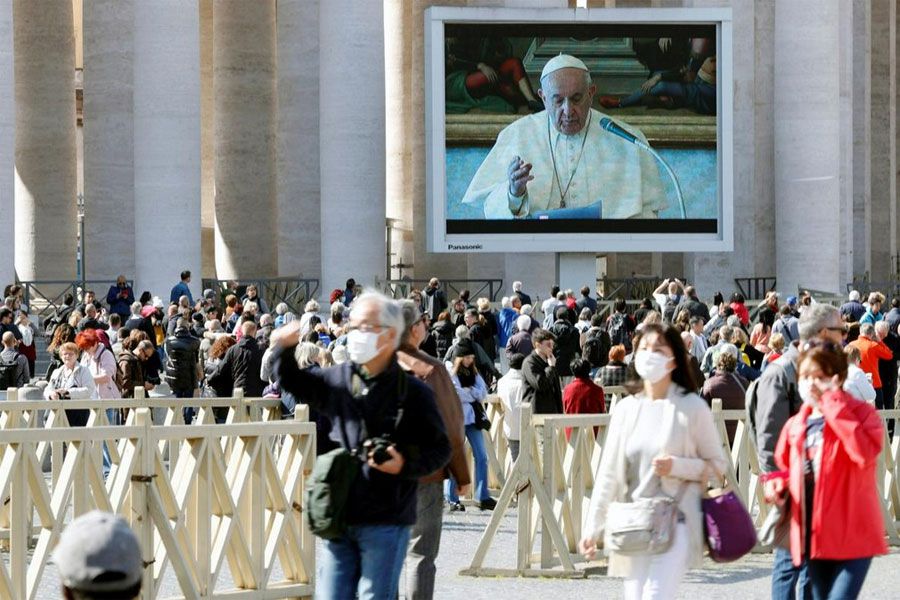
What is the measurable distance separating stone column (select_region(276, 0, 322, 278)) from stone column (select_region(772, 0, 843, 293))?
10772 mm

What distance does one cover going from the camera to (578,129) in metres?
39.4

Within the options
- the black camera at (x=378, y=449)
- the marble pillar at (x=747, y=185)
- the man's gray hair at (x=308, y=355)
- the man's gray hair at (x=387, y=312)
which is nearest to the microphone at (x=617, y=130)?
the marble pillar at (x=747, y=185)

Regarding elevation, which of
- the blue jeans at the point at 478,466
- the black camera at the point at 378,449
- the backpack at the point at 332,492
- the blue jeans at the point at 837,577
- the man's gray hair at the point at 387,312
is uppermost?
the man's gray hair at the point at 387,312

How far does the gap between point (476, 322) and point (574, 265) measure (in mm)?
11222

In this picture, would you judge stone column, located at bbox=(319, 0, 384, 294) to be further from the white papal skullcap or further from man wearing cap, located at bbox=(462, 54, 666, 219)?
the white papal skullcap

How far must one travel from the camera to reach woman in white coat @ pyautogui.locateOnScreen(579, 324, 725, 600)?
9.30 meters

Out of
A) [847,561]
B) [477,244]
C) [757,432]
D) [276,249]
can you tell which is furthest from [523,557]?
[276,249]

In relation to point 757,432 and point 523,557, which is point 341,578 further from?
point 523,557

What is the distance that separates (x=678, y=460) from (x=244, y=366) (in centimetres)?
1390

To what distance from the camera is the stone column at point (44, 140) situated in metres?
46.2

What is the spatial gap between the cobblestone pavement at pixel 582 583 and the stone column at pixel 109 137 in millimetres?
27905

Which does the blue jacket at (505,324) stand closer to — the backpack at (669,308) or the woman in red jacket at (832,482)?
the backpack at (669,308)

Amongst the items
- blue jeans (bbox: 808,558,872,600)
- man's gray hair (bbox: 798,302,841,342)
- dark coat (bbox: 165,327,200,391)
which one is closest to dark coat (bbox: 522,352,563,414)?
dark coat (bbox: 165,327,200,391)

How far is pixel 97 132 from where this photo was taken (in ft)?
144
